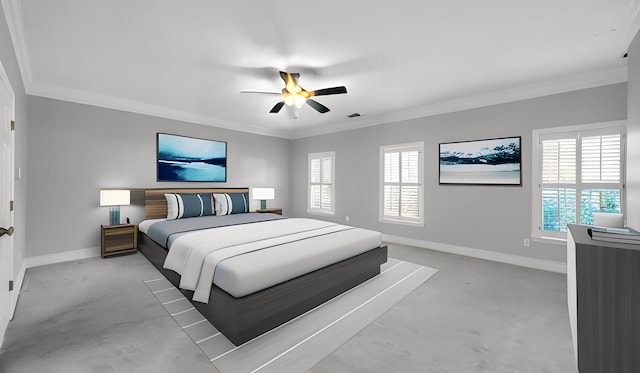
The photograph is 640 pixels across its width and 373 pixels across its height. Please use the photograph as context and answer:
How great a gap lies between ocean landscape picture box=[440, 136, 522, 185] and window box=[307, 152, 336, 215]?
8.37 feet

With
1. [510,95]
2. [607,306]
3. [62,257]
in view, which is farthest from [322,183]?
[607,306]

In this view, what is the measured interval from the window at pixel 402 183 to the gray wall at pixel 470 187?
129 millimetres

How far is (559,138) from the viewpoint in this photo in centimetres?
367

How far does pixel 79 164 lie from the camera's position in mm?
4094

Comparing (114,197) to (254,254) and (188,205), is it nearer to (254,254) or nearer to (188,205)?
(188,205)

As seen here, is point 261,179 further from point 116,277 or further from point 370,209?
point 116,277

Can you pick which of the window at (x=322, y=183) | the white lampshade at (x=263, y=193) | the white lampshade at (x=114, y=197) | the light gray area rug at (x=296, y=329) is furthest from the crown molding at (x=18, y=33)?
the window at (x=322, y=183)

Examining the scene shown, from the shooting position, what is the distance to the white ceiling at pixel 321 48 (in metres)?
2.19

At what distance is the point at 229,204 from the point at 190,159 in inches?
48.5

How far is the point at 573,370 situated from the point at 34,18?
16.2ft

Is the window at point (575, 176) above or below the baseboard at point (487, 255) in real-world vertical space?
above

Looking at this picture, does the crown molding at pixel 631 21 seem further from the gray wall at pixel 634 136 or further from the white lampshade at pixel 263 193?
the white lampshade at pixel 263 193

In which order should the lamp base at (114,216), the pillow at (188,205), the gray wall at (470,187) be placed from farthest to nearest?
the pillow at (188,205) → the lamp base at (114,216) → the gray wall at (470,187)

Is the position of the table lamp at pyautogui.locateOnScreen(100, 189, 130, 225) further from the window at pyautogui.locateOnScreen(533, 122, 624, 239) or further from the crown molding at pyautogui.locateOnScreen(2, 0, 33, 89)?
the window at pyautogui.locateOnScreen(533, 122, 624, 239)
